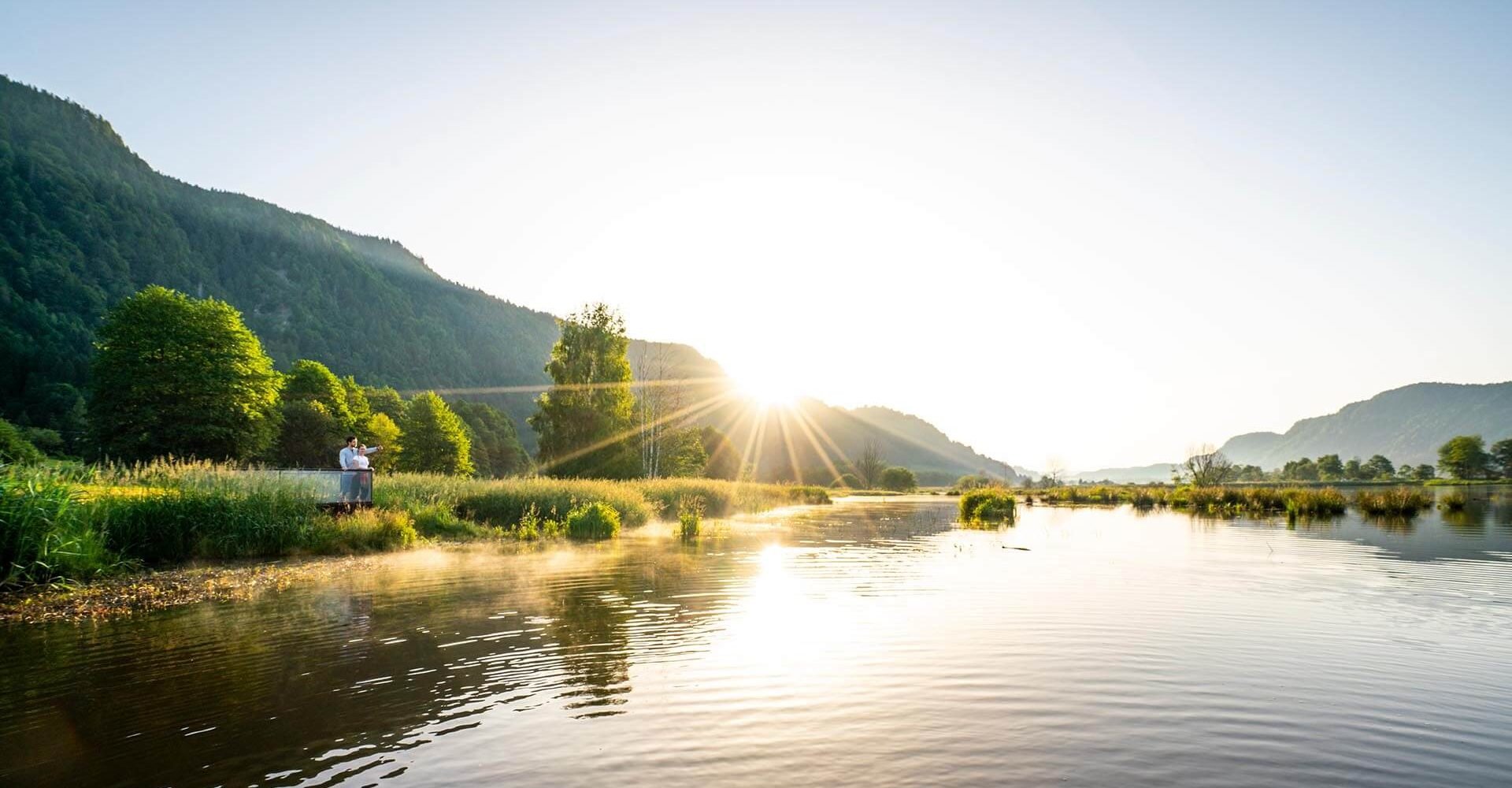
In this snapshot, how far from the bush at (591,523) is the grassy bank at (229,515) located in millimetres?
44

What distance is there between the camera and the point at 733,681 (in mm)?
9852

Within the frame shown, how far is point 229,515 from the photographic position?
70.1 ft

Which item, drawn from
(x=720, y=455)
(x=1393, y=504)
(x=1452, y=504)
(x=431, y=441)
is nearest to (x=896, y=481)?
(x=720, y=455)

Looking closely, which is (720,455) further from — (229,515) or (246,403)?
(229,515)

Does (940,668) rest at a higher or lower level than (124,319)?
lower

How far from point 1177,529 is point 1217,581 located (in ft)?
66.0

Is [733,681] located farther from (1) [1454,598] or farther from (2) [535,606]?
(1) [1454,598]

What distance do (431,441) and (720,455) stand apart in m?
41.6

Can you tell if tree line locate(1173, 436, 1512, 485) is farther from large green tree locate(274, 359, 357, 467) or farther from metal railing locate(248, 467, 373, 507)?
large green tree locate(274, 359, 357, 467)

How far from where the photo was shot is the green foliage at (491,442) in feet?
439

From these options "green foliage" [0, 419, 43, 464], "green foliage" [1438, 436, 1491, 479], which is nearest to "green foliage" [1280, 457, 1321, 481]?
"green foliage" [1438, 436, 1491, 479]

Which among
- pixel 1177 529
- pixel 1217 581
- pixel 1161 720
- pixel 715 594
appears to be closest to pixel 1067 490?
pixel 1177 529

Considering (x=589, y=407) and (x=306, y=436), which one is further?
(x=306, y=436)

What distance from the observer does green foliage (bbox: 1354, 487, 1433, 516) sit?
43675mm
